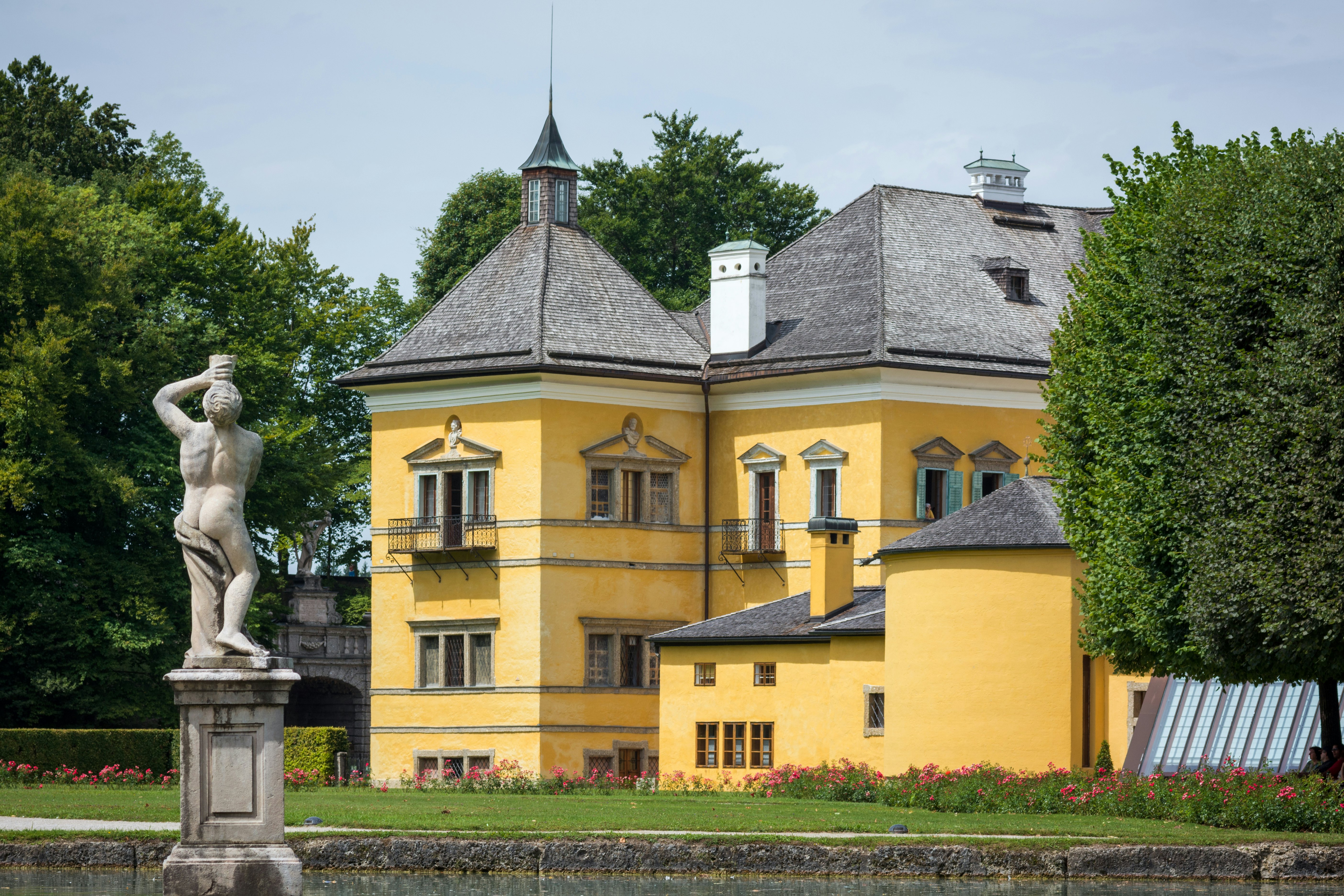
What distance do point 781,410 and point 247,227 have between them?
1878 cm

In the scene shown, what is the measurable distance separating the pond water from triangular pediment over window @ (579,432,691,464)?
30953mm

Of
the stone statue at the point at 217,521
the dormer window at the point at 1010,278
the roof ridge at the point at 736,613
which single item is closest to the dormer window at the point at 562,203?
the dormer window at the point at 1010,278

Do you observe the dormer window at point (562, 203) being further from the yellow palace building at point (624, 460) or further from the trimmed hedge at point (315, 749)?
the trimmed hedge at point (315, 749)

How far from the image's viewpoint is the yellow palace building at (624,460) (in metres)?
54.7

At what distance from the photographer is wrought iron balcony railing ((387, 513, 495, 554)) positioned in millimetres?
55406

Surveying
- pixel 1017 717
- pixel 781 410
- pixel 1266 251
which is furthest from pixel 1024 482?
pixel 781 410

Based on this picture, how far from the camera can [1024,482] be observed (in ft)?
140

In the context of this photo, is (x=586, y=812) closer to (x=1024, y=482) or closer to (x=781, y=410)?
(x=1024, y=482)

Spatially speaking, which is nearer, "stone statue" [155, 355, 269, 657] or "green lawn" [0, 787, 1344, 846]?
"stone statue" [155, 355, 269, 657]

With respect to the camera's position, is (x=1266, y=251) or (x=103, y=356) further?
(x=103, y=356)

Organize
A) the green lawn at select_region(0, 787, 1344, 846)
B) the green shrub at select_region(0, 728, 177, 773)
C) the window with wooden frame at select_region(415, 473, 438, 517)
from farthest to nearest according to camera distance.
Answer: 1. the window with wooden frame at select_region(415, 473, 438, 517)
2. the green shrub at select_region(0, 728, 177, 773)
3. the green lawn at select_region(0, 787, 1344, 846)

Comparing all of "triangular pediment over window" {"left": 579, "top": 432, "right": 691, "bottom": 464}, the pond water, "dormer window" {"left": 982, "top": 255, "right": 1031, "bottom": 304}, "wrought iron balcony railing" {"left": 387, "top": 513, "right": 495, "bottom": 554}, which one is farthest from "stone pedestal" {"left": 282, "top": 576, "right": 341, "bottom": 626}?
the pond water

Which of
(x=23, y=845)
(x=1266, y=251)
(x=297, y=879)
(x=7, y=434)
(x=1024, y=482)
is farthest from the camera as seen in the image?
(x=7, y=434)

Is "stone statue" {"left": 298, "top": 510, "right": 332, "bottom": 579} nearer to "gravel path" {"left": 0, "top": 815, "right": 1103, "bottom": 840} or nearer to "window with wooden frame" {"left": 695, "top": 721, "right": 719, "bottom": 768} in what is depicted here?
"window with wooden frame" {"left": 695, "top": 721, "right": 719, "bottom": 768}
